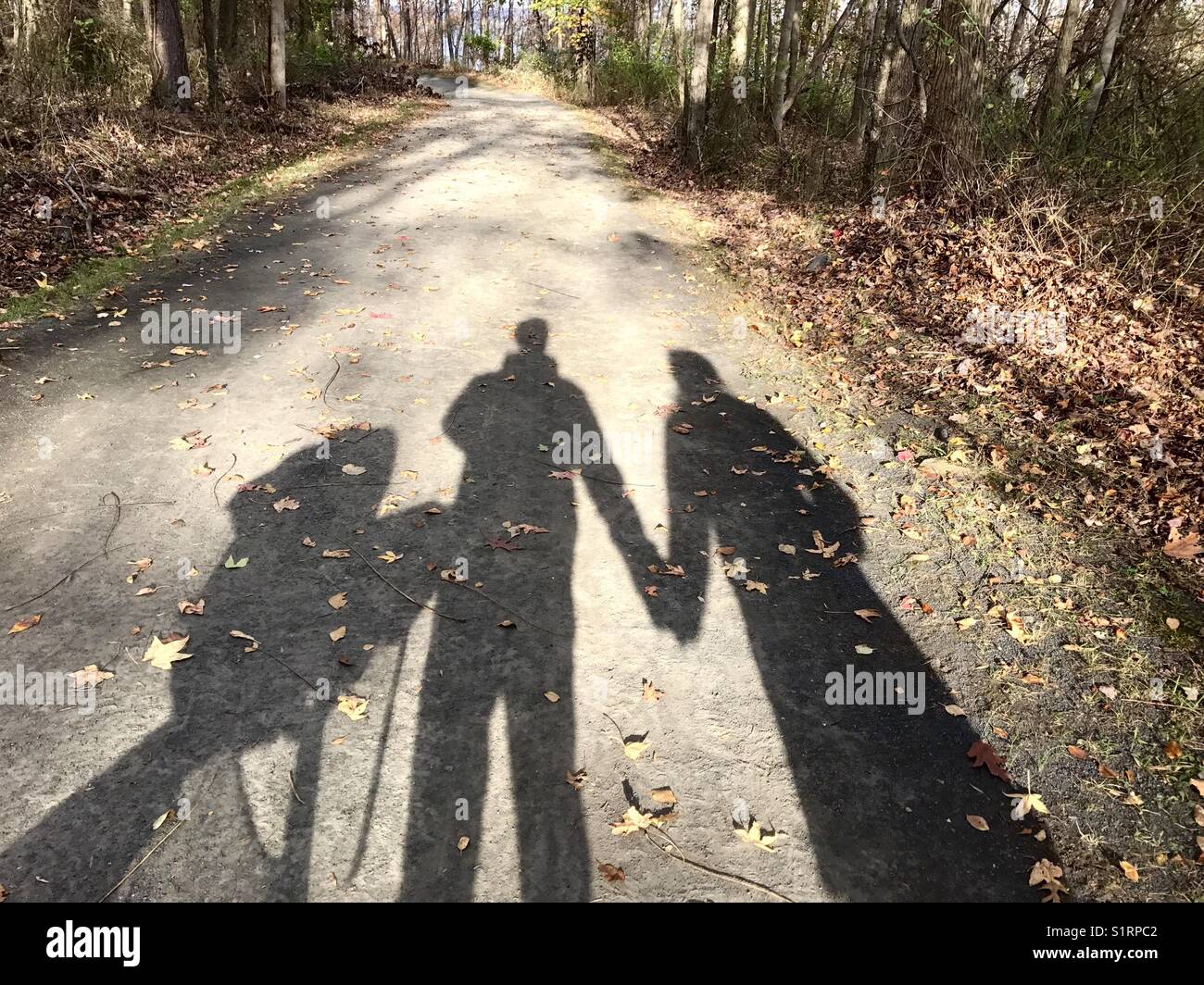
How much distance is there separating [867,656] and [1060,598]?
1.53m

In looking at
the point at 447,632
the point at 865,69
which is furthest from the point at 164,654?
the point at 865,69

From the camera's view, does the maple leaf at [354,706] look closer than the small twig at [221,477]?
Yes

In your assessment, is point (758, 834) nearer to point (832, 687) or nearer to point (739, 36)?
point (832, 687)

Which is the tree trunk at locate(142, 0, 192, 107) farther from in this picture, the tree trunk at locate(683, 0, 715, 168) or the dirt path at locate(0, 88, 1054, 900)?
the tree trunk at locate(683, 0, 715, 168)

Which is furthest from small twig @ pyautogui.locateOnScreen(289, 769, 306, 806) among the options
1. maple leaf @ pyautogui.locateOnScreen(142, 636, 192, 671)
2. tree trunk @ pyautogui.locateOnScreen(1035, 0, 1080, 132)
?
tree trunk @ pyautogui.locateOnScreen(1035, 0, 1080, 132)

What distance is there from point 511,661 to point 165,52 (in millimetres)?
16169

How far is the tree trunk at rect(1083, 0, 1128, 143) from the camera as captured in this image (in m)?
8.59

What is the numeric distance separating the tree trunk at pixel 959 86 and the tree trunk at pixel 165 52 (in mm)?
14107

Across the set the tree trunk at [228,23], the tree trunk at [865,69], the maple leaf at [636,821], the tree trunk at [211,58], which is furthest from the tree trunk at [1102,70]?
the tree trunk at [228,23]

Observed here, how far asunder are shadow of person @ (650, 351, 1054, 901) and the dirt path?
0.02 m

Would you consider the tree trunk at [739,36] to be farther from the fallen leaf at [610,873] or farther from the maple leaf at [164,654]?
the fallen leaf at [610,873]

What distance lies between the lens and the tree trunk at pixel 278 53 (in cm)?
1628

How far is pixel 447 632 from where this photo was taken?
4367 mm
